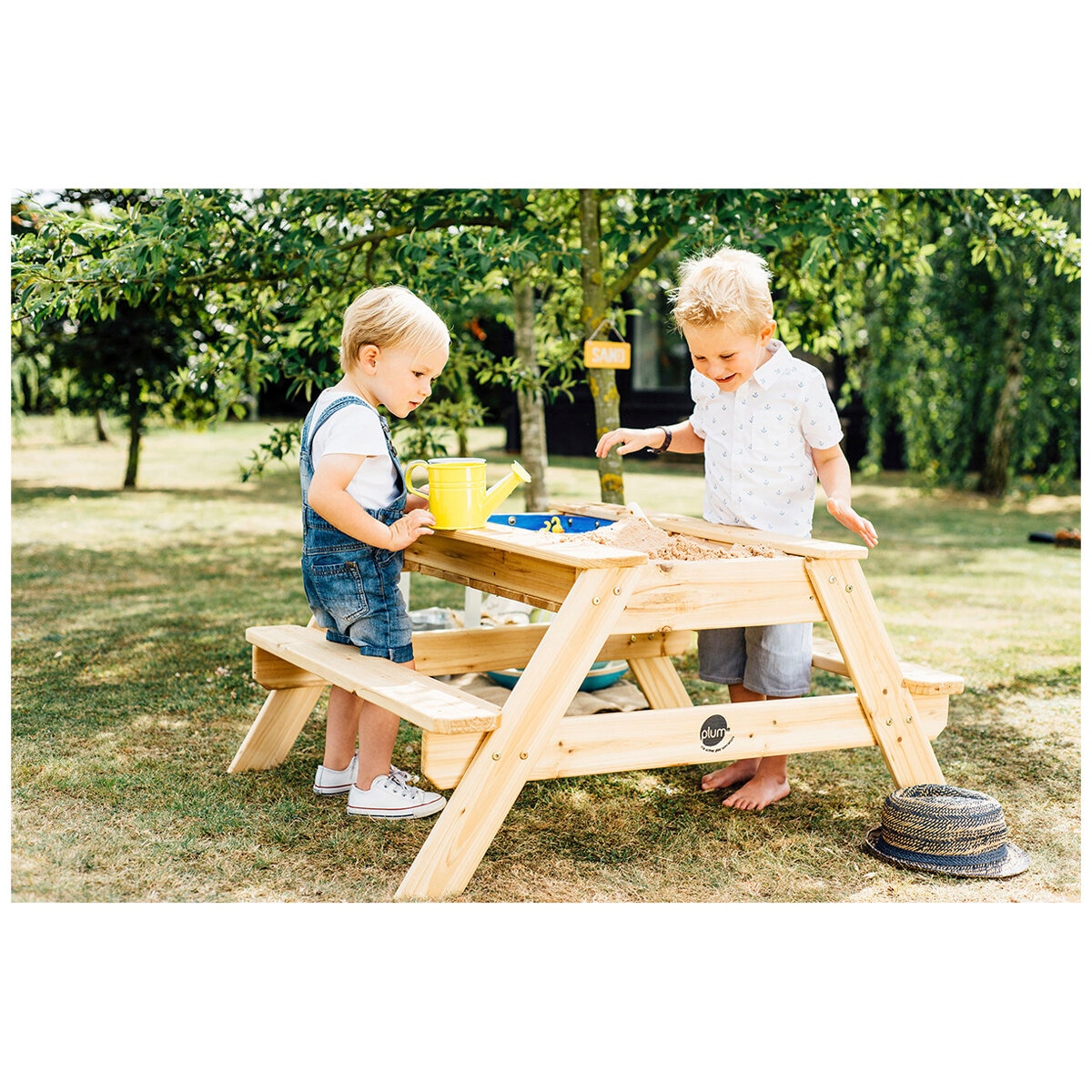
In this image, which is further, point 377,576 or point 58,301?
point 58,301

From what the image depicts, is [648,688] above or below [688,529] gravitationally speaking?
below

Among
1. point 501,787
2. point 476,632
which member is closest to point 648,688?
point 476,632

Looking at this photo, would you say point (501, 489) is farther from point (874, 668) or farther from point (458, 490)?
point (874, 668)

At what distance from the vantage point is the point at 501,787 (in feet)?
9.23

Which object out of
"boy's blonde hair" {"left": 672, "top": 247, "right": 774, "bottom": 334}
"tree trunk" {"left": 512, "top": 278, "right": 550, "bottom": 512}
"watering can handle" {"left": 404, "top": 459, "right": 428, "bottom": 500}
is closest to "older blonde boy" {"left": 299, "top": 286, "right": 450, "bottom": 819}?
"watering can handle" {"left": 404, "top": 459, "right": 428, "bottom": 500}

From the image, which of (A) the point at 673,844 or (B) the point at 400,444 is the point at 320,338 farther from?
(A) the point at 673,844

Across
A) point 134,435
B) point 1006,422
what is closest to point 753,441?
point 1006,422

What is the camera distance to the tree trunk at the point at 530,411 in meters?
6.30

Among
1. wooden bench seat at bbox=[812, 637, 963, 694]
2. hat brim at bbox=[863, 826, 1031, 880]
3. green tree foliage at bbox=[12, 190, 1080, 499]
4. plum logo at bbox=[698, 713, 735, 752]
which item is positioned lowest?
hat brim at bbox=[863, 826, 1031, 880]

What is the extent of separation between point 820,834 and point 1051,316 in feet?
32.6

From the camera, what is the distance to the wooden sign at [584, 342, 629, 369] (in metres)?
4.99

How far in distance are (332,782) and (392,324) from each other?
1.42 m

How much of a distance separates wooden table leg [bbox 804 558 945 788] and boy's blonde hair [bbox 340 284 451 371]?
1.21 m

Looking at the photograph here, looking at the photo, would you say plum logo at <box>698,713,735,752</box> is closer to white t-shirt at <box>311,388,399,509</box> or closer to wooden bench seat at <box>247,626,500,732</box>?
wooden bench seat at <box>247,626,500,732</box>
